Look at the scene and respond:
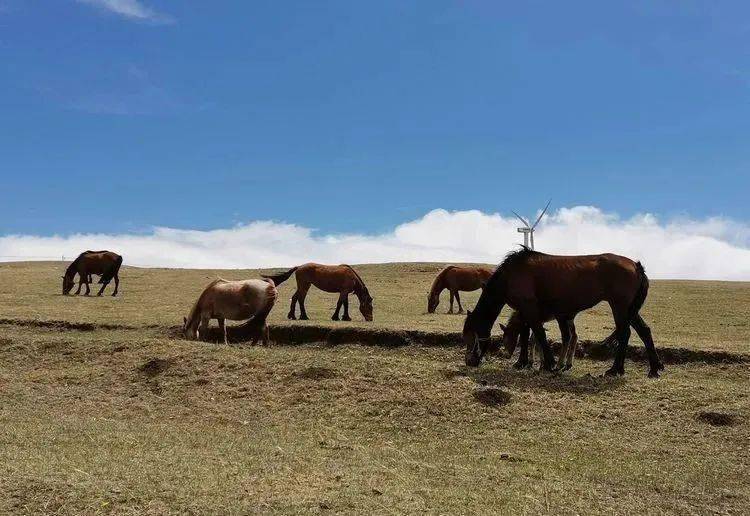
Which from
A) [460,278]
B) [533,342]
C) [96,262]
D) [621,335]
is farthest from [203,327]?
[96,262]

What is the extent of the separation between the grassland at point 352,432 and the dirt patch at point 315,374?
5 centimetres

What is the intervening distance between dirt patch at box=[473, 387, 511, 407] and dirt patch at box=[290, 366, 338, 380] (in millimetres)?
2755

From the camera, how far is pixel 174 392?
39.4 ft

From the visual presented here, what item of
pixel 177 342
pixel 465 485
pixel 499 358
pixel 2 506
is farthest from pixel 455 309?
pixel 2 506

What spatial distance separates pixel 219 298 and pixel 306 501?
32.1 ft

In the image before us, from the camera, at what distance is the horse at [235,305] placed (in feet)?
51.1

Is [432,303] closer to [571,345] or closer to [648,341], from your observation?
[571,345]

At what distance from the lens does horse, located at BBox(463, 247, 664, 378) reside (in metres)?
12.2

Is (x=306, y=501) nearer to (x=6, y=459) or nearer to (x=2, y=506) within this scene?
(x=2, y=506)

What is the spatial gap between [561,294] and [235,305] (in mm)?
7521

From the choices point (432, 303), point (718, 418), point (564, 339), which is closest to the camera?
point (718, 418)

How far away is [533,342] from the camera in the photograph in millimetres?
13891

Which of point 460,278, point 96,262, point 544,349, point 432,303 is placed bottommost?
point 544,349

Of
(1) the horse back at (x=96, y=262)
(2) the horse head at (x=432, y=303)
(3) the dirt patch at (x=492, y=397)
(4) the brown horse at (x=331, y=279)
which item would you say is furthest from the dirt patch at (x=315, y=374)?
(1) the horse back at (x=96, y=262)
